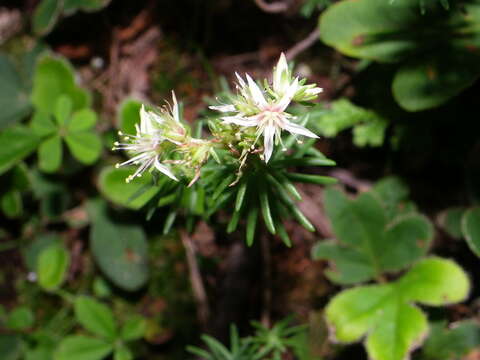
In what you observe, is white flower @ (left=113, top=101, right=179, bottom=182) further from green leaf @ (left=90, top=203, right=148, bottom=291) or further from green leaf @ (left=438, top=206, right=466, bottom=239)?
green leaf @ (left=438, top=206, right=466, bottom=239)

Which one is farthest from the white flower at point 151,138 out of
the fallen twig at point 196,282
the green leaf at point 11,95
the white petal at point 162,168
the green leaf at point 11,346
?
the green leaf at point 11,346

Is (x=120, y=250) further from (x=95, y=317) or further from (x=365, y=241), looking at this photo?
(x=365, y=241)

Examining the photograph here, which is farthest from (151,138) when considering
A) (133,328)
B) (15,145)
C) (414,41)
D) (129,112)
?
(133,328)

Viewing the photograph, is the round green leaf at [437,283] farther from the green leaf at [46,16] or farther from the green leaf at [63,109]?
the green leaf at [46,16]

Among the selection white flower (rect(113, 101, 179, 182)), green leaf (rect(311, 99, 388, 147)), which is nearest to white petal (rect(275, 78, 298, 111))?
white flower (rect(113, 101, 179, 182))

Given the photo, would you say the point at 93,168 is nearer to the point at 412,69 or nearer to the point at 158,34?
the point at 158,34

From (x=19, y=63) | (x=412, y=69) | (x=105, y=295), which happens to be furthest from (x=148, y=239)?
(x=412, y=69)

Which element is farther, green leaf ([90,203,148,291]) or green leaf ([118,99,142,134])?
green leaf ([90,203,148,291])
